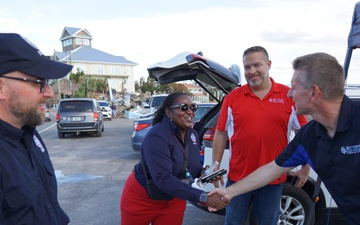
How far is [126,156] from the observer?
9.82m

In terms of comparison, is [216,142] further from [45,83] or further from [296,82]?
[45,83]

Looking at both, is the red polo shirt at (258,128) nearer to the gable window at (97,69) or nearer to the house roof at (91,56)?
the house roof at (91,56)

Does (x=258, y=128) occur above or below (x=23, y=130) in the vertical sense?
below

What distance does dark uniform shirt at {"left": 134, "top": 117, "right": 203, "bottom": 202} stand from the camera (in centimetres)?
251

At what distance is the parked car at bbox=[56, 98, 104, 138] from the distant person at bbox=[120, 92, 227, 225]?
39.7 feet

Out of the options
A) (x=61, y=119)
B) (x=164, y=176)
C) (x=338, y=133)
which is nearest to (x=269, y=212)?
(x=164, y=176)

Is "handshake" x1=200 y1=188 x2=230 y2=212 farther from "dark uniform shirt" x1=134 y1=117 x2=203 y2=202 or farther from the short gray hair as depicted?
the short gray hair

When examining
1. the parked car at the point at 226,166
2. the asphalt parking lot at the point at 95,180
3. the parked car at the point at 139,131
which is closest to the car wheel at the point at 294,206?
the parked car at the point at 226,166

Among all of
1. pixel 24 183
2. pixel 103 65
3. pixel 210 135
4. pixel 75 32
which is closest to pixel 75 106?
pixel 210 135

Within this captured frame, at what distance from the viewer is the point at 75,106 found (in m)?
14.6

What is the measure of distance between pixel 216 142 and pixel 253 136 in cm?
51

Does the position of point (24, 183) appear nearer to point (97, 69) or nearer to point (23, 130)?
point (23, 130)

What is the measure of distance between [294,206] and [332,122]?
92.0 inches

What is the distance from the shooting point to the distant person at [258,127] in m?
2.93
